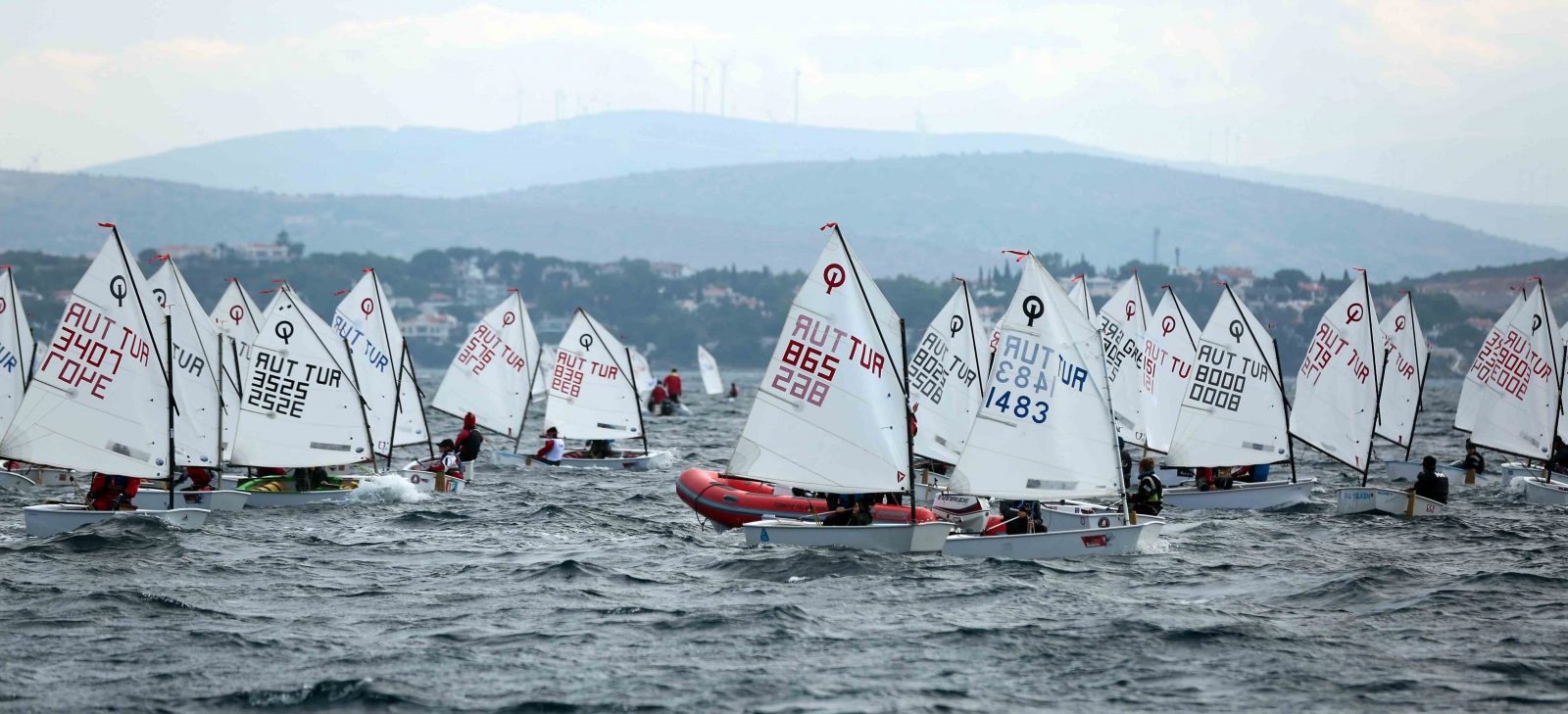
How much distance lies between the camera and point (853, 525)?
26.0m

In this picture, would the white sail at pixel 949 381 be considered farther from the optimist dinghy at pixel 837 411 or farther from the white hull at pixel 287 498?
the white hull at pixel 287 498

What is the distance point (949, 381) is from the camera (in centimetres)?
3756

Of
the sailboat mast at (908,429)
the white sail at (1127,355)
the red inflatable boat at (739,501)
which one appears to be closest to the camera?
the sailboat mast at (908,429)

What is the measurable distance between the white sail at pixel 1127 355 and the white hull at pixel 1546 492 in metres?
9.19

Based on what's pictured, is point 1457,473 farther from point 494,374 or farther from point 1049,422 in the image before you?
point 494,374

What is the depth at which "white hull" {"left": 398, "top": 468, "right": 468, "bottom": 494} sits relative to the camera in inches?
1500

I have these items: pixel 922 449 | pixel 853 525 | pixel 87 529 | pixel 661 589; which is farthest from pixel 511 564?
pixel 922 449

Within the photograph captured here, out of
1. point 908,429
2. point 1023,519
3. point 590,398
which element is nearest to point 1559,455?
point 1023,519

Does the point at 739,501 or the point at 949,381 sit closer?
the point at 739,501

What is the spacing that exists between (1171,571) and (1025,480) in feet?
9.29

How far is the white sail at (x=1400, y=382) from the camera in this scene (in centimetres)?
4703

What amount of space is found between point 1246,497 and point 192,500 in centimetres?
2196

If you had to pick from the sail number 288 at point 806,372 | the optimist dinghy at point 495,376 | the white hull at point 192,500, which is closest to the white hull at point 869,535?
the sail number 288 at point 806,372

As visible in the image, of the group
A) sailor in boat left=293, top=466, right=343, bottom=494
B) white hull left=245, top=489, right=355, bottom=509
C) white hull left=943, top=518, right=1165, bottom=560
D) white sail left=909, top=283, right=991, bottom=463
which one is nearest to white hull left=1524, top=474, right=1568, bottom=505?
white sail left=909, top=283, right=991, bottom=463
